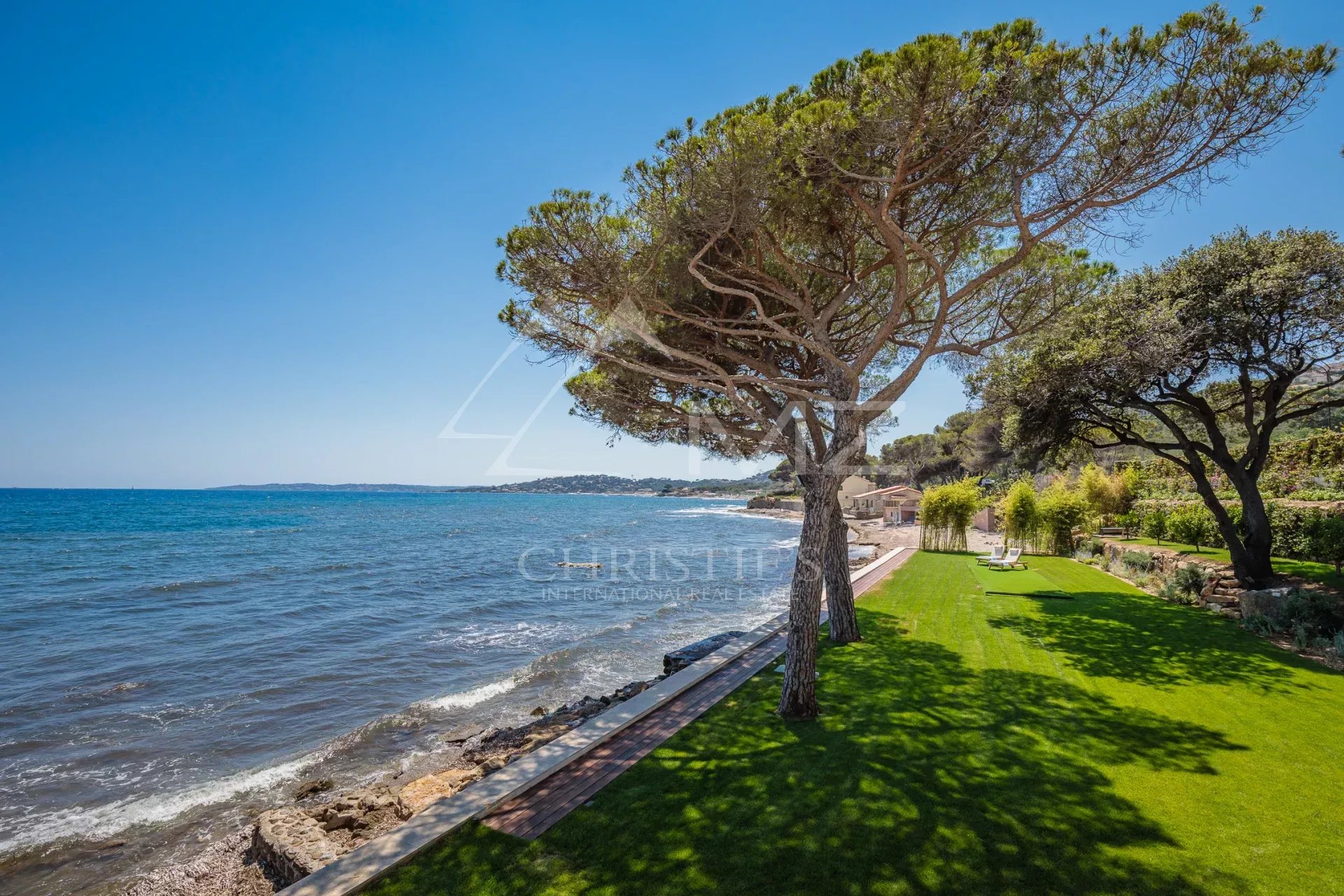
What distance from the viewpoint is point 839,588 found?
855 centimetres

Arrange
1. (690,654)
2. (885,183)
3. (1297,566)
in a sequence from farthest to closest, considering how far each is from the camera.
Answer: (1297,566) → (690,654) → (885,183)

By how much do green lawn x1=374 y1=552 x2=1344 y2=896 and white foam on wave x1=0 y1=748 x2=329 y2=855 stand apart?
443 centimetres

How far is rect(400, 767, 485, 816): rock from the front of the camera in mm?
5362

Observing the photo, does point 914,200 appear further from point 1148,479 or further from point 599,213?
point 1148,479

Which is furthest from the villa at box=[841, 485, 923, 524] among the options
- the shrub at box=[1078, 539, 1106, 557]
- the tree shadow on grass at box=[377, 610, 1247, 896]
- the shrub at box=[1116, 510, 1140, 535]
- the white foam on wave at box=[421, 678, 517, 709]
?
the tree shadow on grass at box=[377, 610, 1247, 896]

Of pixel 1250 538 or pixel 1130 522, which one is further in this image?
pixel 1130 522

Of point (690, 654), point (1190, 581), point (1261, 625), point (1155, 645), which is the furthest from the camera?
point (1190, 581)

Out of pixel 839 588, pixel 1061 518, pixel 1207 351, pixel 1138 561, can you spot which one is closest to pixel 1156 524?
pixel 1061 518

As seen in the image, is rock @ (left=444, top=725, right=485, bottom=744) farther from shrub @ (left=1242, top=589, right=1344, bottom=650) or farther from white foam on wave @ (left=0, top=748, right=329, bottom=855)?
shrub @ (left=1242, top=589, right=1344, bottom=650)

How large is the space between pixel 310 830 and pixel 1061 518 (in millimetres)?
20570

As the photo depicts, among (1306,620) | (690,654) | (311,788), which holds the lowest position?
(311,788)

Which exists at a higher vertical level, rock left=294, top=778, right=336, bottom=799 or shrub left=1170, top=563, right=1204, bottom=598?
shrub left=1170, top=563, right=1204, bottom=598

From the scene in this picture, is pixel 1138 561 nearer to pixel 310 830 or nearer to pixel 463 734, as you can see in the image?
pixel 463 734

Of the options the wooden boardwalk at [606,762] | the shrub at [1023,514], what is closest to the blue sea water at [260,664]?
the wooden boardwalk at [606,762]
